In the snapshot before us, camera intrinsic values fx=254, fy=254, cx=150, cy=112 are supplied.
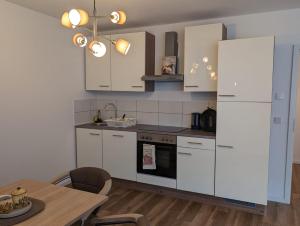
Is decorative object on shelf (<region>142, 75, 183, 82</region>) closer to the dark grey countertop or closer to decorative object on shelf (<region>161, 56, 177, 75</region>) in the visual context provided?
decorative object on shelf (<region>161, 56, 177, 75</region>)

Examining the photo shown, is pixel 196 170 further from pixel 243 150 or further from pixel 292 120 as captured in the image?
pixel 292 120

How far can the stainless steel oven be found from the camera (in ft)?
11.0

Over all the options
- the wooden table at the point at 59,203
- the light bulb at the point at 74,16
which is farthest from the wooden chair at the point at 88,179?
the light bulb at the point at 74,16

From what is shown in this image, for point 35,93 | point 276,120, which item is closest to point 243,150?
point 276,120

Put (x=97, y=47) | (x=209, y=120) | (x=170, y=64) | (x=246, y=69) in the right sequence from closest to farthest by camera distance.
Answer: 1. (x=97, y=47)
2. (x=246, y=69)
3. (x=209, y=120)
4. (x=170, y=64)

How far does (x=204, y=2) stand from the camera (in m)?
2.82

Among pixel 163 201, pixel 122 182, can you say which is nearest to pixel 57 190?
pixel 163 201

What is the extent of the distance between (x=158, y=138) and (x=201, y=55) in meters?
1.22

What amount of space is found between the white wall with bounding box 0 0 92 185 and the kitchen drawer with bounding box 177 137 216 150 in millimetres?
1773

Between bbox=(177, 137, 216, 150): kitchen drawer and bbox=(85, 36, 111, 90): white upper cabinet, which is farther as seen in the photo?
bbox=(85, 36, 111, 90): white upper cabinet

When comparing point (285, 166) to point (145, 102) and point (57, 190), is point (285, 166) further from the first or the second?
point (57, 190)

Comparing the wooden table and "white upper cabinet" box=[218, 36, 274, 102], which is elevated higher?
"white upper cabinet" box=[218, 36, 274, 102]

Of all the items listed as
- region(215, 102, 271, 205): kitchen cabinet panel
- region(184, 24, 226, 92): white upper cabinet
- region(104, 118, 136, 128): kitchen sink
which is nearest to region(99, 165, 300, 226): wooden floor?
region(215, 102, 271, 205): kitchen cabinet panel

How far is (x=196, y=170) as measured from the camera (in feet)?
10.6
